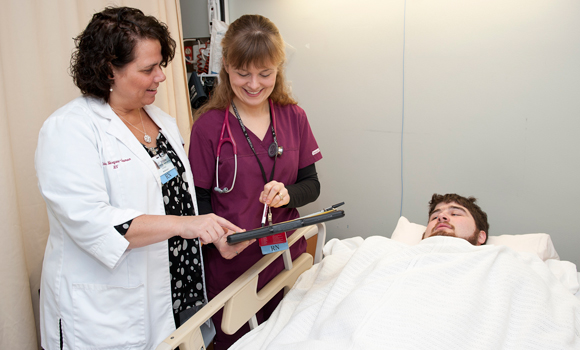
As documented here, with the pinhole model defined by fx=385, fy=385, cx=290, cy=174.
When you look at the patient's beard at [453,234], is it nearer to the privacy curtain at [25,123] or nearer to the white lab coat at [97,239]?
the white lab coat at [97,239]

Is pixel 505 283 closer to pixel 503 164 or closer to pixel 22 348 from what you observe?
pixel 503 164

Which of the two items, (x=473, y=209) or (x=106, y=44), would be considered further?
(x=473, y=209)

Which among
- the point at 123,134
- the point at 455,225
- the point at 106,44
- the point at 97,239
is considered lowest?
the point at 455,225

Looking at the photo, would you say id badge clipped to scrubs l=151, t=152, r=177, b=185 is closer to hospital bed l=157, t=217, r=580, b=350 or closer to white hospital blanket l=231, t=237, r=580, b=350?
hospital bed l=157, t=217, r=580, b=350

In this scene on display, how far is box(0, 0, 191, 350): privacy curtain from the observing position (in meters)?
1.44

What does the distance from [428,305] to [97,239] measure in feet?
3.12

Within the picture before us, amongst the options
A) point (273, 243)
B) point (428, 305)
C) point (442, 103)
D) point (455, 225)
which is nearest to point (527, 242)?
point (455, 225)

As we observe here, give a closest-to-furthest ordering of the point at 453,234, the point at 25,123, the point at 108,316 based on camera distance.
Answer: the point at 108,316, the point at 25,123, the point at 453,234

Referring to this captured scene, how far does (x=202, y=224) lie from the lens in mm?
1062

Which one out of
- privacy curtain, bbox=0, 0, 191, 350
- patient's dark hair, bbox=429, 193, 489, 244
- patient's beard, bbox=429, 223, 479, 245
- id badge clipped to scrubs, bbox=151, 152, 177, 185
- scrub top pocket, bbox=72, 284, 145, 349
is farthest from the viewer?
patient's dark hair, bbox=429, 193, 489, 244

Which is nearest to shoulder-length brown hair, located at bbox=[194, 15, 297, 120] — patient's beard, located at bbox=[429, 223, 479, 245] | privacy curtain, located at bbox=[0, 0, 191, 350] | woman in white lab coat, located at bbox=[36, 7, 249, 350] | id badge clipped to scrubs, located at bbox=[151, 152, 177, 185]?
woman in white lab coat, located at bbox=[36, 7, 249, 350]

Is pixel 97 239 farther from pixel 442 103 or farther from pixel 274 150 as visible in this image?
pixel 442 103

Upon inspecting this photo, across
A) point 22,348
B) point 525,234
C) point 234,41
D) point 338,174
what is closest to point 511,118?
point 525,234

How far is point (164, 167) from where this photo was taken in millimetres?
1238
